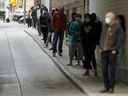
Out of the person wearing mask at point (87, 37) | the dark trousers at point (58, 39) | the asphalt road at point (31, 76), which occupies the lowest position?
the asphalt road at point (31, 76)

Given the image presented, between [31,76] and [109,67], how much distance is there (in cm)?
496

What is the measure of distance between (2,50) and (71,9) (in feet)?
18.7

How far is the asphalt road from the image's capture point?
625 inches

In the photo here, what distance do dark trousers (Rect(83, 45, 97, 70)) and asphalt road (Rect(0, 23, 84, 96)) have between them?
2.64ft

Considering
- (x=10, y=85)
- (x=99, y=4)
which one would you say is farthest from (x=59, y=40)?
(x=10, y=85)

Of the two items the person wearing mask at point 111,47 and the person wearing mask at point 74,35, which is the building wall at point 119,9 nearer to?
the person wearing mask at point 74,35

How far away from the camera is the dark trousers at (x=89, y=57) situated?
18047mm

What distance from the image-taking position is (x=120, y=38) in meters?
14.6

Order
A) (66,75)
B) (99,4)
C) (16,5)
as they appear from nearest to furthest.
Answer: (66,75)
(99,4)
(16,5)

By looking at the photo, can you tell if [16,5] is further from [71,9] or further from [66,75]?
[66,75]

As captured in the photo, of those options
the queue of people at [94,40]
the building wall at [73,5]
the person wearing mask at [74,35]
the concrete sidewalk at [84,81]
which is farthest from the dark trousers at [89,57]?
the building wall at [73,5]

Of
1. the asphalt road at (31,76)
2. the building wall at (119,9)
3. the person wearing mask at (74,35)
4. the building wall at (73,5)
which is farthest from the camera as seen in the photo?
the building wall at (73,5)

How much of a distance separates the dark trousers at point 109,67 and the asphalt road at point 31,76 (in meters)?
0.89

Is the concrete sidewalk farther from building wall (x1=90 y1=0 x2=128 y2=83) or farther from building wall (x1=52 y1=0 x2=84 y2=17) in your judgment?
building wall (x1=52 y1=0 x2=84 y2=17)
